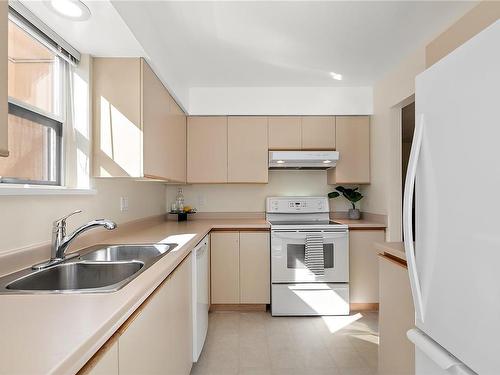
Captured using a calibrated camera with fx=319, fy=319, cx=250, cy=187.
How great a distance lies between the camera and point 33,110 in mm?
1618

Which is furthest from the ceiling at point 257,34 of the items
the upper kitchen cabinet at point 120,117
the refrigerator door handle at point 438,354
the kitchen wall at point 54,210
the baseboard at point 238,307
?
the baseboard at point 238,307

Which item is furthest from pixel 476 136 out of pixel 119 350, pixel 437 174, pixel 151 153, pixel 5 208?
pixel 151 153

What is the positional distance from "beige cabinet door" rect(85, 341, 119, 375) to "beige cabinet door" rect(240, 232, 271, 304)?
7.65 ft

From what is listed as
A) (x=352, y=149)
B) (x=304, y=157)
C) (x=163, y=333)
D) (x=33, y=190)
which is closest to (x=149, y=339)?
(x=163, y=333)

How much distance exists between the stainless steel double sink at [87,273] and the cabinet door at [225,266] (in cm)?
135

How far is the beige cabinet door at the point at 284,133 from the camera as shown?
351 centimetres

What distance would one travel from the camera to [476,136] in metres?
0.84

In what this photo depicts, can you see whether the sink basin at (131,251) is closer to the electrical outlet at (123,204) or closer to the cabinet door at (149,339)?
the cabinet door at (149,339)

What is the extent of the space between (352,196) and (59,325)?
328 cm

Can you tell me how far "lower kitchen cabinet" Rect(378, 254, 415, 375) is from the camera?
150 cm

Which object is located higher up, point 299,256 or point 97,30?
point 97,30

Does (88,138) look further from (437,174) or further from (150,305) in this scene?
(437,174)

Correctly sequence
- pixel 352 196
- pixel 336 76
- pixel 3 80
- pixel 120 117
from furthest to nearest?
1. pixel 352 196
2. pixel 336 76
3. pixel 120 117
4. pixel 3 80

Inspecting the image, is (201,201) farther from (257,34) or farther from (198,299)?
(257,34)
